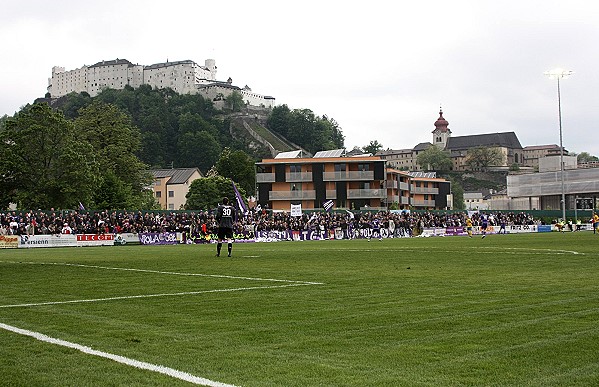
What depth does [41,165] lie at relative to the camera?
72312 millimetres

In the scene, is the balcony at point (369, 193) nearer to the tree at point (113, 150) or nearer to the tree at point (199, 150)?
the tree at point (113, 150)

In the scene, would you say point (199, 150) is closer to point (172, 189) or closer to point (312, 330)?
point (172, 189)

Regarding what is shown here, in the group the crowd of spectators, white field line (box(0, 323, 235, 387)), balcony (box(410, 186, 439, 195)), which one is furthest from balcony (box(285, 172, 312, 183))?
white field line (box(0, 323, 235, 387))

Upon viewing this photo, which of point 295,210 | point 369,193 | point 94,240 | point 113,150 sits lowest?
point 94,240

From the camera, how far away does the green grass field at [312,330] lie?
6375 millimetres

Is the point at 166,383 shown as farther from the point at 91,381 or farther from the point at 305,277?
the point at 305,277

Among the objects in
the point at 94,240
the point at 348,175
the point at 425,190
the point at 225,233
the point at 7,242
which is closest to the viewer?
the point at 225,233

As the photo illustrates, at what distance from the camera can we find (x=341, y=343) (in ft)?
25.7

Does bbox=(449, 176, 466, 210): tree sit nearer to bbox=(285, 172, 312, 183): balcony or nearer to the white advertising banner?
bbox=(285, 172, 312, 183): balcony

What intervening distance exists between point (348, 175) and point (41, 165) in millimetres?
47987

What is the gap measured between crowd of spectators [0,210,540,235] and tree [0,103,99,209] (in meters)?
14.7

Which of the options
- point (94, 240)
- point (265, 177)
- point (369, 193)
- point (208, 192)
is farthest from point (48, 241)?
point (208, 192)

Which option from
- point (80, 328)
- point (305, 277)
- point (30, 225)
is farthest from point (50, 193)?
point (80, 328)

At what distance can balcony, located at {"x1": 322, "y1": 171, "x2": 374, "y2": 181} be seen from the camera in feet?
344
